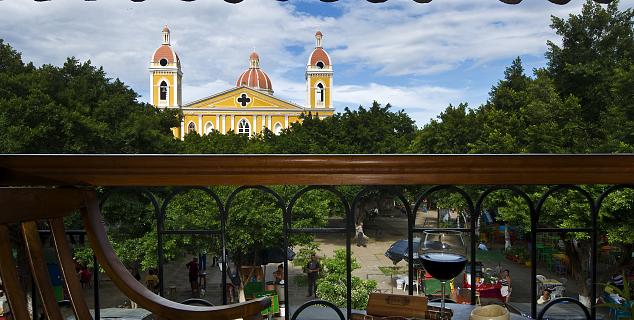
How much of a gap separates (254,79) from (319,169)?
62.5 meters

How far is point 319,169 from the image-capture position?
4.43 ft

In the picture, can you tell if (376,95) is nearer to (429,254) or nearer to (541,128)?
(541,128)

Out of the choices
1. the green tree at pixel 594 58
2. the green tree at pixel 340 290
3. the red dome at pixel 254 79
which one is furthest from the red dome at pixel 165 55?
the green tree at pixel 340 290

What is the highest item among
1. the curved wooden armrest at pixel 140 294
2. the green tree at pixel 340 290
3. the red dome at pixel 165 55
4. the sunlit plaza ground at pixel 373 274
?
the red dome at pixel 165 55

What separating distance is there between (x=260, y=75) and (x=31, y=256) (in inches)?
2512

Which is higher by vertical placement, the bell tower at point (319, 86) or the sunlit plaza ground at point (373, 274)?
Answer: the bell tower at point (319, 86)

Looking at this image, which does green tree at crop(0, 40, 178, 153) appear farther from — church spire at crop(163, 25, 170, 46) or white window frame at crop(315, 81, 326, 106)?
church spire at crop(163, 25, 170, 46)

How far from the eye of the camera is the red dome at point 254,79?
62500 mm

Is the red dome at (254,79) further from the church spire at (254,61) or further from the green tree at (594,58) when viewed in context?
the green tree at (594,58)

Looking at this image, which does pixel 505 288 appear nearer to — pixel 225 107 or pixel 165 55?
pixel 225 107

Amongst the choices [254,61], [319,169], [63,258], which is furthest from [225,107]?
[63,258]

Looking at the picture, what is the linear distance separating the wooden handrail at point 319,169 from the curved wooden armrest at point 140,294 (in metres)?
0.23

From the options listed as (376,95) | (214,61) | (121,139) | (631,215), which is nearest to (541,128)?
(631,215)

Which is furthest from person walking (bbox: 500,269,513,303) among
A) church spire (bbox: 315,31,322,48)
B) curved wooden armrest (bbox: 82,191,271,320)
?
church spire (bbox: 315,31,322,48)
